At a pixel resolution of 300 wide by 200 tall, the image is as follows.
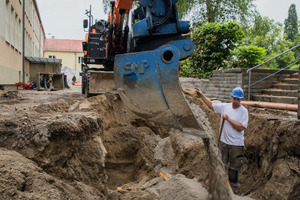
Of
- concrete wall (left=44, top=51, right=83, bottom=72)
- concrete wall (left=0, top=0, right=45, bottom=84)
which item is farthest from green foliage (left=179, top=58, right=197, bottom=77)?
concrete wall (left=44, top=51, right=83, bottom=72)

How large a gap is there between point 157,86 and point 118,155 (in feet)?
12.4

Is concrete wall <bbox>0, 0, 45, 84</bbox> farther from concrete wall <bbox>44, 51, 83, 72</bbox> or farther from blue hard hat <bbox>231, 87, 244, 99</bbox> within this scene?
concrete wall <bbox>44, 51, 83, 72</bbox>

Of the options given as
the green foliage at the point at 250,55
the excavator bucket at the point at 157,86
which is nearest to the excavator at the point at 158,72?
the excavator bucket at the point at 157,86

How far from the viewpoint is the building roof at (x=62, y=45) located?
52250 mm

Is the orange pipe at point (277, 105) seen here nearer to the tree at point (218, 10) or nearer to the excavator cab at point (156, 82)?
the excavator cab at point (156, 82)

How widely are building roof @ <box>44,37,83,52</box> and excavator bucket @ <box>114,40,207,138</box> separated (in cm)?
5142

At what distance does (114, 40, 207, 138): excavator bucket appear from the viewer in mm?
3270

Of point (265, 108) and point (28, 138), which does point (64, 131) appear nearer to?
point (28, 138)

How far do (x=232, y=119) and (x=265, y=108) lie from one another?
269cm

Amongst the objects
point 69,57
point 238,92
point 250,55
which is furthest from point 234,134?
point 69,57

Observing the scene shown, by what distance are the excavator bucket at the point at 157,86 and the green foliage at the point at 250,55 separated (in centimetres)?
756

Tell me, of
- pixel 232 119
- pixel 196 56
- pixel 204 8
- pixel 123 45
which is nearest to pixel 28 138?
pixel 232 119

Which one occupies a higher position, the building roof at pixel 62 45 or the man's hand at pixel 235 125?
the building roof at pixel 62 45

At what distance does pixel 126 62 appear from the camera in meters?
3.35
